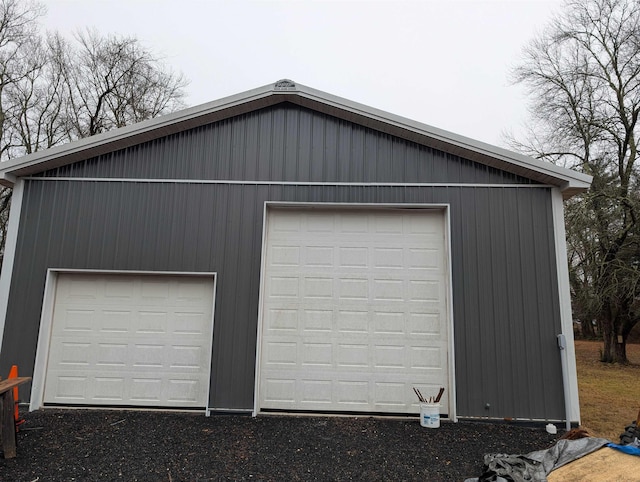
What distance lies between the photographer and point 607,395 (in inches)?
303

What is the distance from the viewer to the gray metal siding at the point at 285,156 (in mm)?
5660

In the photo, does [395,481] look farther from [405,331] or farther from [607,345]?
[607,345]

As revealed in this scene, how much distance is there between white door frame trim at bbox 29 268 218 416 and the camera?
5.24 meters

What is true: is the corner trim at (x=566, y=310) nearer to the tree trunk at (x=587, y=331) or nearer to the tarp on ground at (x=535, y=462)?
the tarp on ground at (x=535, y=462)

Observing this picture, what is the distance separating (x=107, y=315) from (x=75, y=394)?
1.18 meters

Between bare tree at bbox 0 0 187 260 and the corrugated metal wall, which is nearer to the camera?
the corrugated metal wall

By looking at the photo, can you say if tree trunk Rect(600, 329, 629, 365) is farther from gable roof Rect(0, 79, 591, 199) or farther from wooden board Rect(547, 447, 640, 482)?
wooden board Rect(547, 447, 640, 482)

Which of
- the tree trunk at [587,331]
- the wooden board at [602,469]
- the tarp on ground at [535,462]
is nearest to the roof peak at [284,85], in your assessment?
the tarp on ground at [535,462]

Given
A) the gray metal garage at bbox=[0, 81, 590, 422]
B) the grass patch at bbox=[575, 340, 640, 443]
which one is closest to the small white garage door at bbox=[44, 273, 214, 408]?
the gray metal garage at bbox=[0, 81, 590, 422]

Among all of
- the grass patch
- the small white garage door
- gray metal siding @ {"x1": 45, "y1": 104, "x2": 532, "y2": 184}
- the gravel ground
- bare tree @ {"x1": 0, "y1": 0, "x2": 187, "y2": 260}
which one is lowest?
the grass patch

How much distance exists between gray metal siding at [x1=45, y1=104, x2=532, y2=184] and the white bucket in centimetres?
318

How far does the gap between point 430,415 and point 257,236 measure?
342 cm

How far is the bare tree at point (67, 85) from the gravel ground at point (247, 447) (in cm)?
1240

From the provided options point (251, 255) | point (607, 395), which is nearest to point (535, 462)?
point (251, 255)
